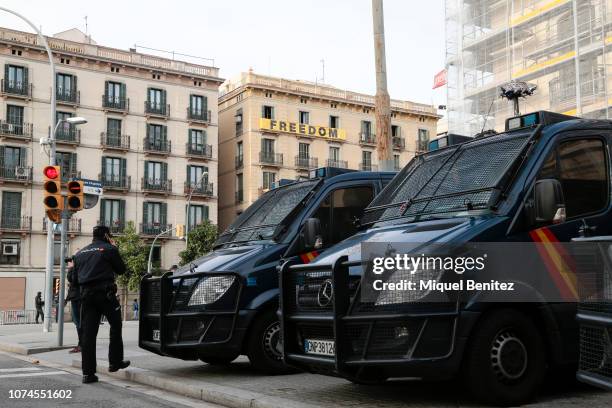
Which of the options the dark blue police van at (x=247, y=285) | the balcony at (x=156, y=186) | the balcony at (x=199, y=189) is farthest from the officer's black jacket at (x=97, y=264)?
the balcony at (x=199, y=189)

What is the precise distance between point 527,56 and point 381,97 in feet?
83.2

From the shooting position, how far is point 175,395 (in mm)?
7777

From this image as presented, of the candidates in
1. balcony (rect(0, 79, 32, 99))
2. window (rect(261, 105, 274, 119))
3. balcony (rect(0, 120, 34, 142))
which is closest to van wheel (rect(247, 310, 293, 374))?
balcony (rect(0, 120, 34, 142))

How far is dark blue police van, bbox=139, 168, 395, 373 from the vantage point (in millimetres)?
8047

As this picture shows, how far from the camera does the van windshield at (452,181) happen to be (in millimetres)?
6664

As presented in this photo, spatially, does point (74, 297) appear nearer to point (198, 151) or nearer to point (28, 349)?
point (28, 349)

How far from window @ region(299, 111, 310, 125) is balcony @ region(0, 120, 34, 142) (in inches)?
804

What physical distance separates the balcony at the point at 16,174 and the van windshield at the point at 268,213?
4219cm

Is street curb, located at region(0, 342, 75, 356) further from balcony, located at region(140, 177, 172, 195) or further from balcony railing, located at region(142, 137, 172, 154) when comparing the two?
balcony railing, located at region(142, 137, 172, 154)

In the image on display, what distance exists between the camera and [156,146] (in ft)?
178

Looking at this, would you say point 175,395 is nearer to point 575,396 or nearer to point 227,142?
point 575,396

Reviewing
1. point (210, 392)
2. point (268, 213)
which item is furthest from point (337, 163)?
point (210, 392)

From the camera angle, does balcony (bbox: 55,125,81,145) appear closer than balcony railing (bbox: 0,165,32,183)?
No

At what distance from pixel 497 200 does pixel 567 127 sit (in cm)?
113
